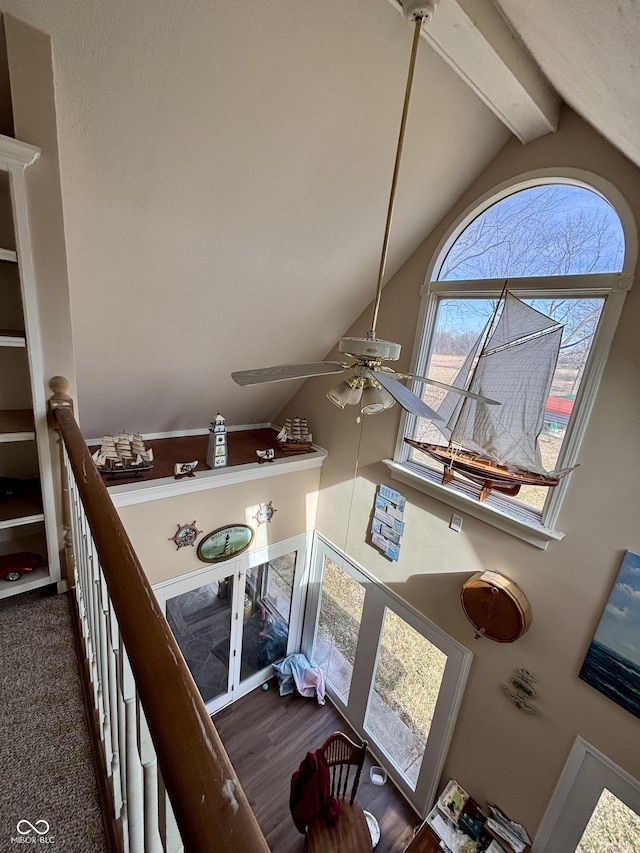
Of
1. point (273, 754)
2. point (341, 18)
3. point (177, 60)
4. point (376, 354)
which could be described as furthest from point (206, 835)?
point (273, 754)

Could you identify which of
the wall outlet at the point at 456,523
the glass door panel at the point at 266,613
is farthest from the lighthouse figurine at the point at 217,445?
the wall outlet at the point at 456,523

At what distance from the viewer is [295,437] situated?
384 centimetres

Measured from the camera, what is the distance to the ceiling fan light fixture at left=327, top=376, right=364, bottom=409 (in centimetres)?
145

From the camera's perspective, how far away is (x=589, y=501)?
83.5 inches

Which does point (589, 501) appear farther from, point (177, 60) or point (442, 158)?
point (177, 60)

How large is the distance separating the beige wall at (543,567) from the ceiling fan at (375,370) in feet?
4.02

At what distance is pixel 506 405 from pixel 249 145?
6.99ft

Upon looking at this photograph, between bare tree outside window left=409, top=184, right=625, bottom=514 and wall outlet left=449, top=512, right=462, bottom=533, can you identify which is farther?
wall outlet left=449, top=512, right=462, bottom=533

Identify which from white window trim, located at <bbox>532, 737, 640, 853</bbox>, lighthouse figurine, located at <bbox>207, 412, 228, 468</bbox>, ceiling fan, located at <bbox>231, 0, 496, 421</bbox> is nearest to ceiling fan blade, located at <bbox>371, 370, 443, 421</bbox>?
ceiling fan, located at <bbox>231, 0, 496, 421</bbox>

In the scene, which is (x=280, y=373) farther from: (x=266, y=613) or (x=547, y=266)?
(x=266, y=613)

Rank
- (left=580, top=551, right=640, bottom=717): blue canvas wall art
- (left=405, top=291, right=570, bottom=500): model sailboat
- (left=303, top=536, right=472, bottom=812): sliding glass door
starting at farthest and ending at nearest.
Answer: (left=303, top=536, right=472, bottom=812): sliding glass door
(left=405, top=291, right=570, bottom=500): model sailboat
(left=580, top=551, right=640, bottom=717): blue canvas wall art

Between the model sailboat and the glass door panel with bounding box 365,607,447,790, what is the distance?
1.55 metres

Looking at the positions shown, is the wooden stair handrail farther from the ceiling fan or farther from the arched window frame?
the arched window frame

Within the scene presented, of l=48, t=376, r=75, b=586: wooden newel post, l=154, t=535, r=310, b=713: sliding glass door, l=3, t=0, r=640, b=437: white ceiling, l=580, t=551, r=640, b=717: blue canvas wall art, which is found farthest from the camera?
l=154, t=535, r=310, b=713: sliding glass door
